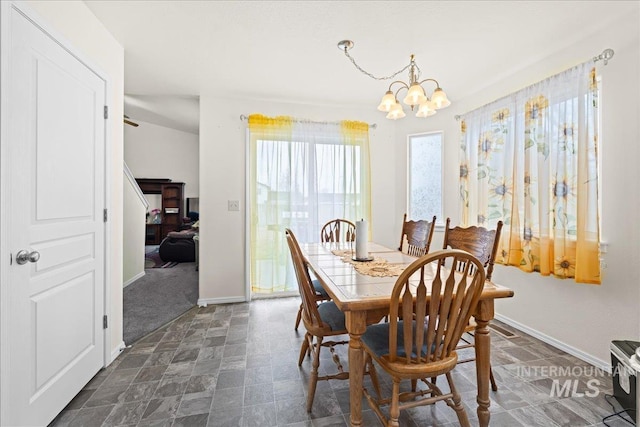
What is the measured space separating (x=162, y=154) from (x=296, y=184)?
5.43 metres

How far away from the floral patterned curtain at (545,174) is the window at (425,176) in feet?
2.26

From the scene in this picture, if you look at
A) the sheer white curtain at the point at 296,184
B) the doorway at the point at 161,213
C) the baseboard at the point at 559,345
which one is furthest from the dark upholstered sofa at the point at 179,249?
the baseboard at the point at 559,345

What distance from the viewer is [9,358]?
1.22 m

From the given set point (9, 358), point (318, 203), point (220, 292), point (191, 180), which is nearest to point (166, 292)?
point (220, 292)

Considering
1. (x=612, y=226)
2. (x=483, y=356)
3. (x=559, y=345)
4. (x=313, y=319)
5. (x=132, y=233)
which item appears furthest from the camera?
(x=132, y=233)

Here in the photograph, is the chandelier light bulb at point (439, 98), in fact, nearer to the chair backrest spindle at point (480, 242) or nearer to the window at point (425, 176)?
the chair backrest spindle at point (480, 242)

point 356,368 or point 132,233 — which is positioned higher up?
point 132,233

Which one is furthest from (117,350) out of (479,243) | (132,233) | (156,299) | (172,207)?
(172,207)

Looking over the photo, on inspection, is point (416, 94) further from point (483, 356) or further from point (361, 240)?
point (483, 356)

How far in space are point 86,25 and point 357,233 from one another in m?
2.27

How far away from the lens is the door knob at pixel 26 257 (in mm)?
1263

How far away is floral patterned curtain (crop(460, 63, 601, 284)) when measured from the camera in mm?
2018

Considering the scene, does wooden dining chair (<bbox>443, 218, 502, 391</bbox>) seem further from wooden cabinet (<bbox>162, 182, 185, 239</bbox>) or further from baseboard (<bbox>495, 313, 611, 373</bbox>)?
wooden cabinet (<bbox>162, 182, 185, 239</bbox>)

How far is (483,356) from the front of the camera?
1.39 m
